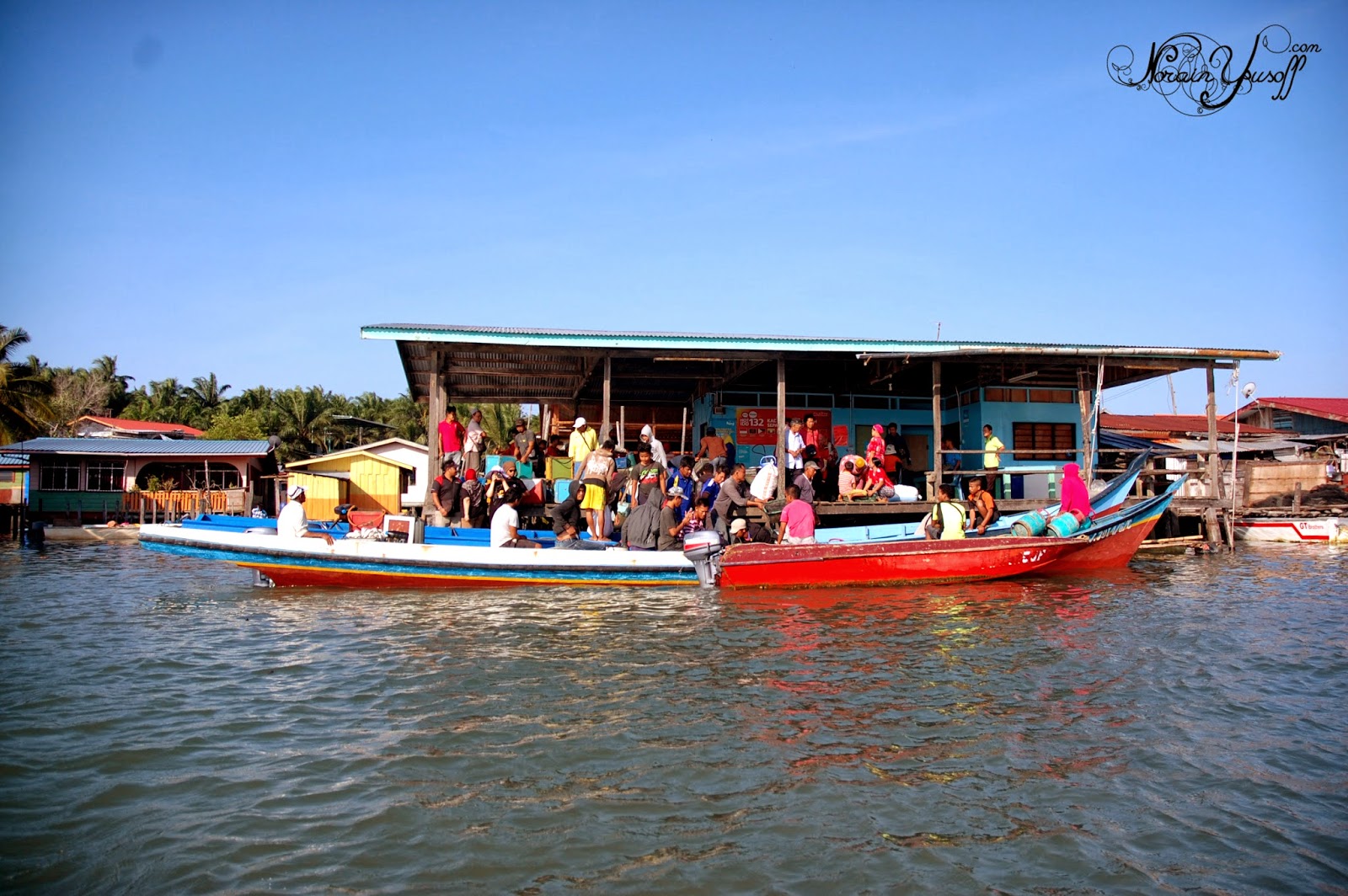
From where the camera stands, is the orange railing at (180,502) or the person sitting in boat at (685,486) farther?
the orange railing at (180,502)

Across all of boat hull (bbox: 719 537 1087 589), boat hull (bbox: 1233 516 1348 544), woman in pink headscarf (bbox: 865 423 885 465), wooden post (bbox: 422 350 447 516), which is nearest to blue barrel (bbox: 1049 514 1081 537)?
boat hull (bbox: 719 537 1087 589)

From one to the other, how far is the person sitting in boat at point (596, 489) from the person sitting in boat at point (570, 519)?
0.13 m

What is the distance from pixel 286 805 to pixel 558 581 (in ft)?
24.7

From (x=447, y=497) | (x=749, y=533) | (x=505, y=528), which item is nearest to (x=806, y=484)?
(x=749, y=533)

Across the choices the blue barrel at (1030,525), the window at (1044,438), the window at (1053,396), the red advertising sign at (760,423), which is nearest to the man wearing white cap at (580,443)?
the red advertising sign at (760,423)

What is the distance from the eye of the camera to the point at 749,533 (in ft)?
46.4

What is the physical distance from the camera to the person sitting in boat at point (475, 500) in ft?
47.0

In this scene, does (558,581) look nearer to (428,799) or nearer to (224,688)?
(224,688)

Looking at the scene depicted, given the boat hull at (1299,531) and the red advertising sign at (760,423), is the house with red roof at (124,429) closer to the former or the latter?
the red advertising sign at (760,423)

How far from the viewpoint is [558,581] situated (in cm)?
1254

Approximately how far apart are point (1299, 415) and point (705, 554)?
32.7 metres

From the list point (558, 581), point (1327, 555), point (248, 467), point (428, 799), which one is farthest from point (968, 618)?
point (248, 467)

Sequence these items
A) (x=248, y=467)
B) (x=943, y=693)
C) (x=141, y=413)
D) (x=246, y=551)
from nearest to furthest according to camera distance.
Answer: (x=943, y=693), (x=246, y=551), (x=248, y=467), (x=141, y=413)

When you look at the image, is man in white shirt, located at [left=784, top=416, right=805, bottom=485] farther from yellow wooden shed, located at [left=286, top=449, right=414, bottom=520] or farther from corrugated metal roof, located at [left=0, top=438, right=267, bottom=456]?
corrugated metal roof, located at [left=0, top=438, right=267, bottom=456]
